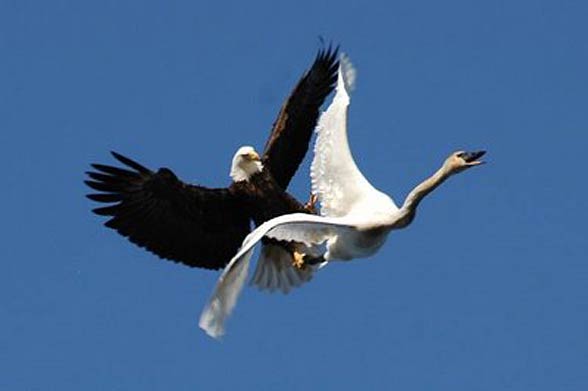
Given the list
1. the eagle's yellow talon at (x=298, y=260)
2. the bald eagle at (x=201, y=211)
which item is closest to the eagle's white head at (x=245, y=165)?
the bald eagle at (x=201, y=211)

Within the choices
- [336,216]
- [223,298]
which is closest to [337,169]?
[336,216]

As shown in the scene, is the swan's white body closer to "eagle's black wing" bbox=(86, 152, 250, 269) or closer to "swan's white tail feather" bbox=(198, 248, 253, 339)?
"swan's white tail feather" bbox=(198, 248, 253, 339)

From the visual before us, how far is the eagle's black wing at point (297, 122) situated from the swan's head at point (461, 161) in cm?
373

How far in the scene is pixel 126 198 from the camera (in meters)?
18.4

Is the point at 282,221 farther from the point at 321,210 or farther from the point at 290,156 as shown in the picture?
the point at 290,156

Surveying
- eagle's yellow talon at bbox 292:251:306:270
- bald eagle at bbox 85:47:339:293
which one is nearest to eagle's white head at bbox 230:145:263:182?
bald eagle at bbox 85:47:339:293

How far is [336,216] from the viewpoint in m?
17.2

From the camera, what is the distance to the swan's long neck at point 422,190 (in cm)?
1603

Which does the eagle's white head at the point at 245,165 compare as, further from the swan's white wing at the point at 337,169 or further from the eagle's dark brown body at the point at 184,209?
the swan's white wing at the point at 337,169

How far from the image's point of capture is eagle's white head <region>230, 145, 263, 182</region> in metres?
19.1

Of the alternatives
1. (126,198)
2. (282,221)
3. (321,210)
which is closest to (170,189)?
(126,198)

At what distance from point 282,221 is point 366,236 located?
1.00m

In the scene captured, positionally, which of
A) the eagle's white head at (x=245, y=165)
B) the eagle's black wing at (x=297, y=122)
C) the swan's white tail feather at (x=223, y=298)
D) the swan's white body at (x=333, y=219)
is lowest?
the swan's white tail feather at (x=223, y=298)

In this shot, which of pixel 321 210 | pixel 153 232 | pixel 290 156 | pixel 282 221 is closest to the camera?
pixel 282 221
